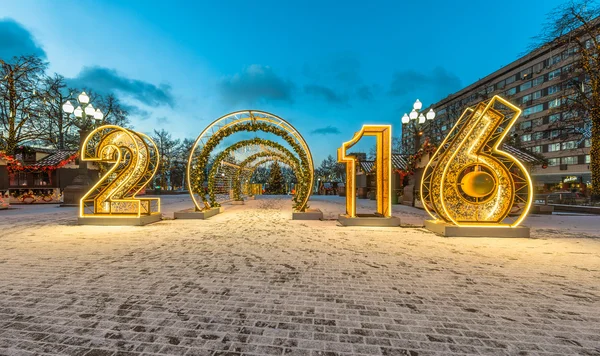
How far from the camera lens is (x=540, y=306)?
9.77 ft

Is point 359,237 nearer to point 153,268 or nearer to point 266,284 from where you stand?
point 266,284

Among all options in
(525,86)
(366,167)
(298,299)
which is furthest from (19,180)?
(525,86)

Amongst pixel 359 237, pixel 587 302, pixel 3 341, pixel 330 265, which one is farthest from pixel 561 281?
pixel 3 341

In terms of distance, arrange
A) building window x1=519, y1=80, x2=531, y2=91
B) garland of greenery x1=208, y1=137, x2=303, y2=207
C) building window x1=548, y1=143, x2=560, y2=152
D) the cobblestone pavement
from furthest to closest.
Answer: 1. building window x1=519, y1=80, x2=531, y2=91
2. building window x1=548, y1=143, x2=560, y2=152
3. garland of greenery x1=208, y1=137, x2=303, y2=207
4. the cobblestone pavement

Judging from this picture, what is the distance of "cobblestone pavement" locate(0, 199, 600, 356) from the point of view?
2.28 m

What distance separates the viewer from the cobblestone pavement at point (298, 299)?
228 centimetres

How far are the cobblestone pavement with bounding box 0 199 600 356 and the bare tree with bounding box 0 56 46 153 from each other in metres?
18.0

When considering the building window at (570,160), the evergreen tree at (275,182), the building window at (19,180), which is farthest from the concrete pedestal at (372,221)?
the building window at (570,160)

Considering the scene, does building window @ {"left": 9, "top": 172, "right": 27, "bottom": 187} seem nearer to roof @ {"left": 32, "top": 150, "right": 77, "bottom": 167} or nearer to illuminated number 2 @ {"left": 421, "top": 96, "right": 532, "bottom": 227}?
roof @ {"left": 32, "top": 150, "right": 77, "bottom": 167}

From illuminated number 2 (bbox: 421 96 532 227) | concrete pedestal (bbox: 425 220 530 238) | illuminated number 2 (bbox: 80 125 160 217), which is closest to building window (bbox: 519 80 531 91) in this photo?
illuminated number 2 (bbox: 421 96 532 227)

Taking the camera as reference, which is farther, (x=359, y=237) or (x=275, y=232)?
(x=275, y=232)

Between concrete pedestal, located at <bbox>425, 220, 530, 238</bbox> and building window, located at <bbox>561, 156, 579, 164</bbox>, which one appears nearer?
concrete pedestal, located at <bbox>425, 220, 530, 238</bbox>

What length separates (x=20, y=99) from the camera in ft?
58.1

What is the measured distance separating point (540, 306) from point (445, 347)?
5.71 feet
